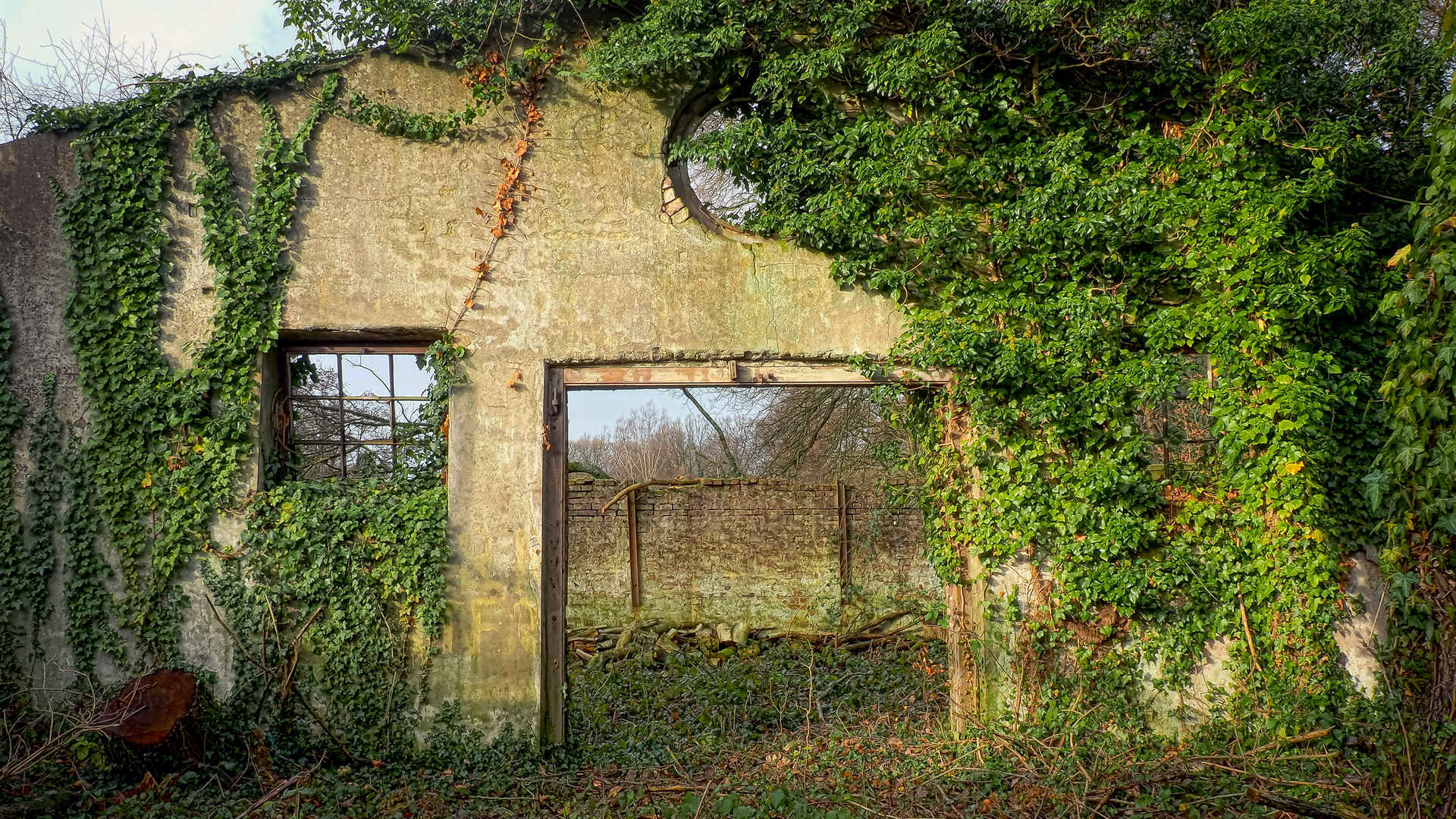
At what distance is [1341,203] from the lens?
6344mm

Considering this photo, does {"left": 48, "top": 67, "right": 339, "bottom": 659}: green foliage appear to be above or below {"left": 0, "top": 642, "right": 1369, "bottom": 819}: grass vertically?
above

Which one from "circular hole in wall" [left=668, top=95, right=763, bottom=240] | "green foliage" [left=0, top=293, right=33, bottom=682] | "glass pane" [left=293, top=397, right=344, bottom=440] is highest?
"circular hole in wall" [left=668, top=95, right=763, bottom=240]

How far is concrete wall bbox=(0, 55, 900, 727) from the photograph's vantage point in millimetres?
5965

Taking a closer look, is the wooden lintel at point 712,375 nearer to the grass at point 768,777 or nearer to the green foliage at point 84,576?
the grass at point 768,777

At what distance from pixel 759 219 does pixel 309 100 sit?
326 cm

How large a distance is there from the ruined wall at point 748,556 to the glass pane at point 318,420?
5.24m

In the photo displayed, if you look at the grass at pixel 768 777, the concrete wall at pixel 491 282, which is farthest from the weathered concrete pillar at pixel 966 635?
the concrete wall at pixel 491 282

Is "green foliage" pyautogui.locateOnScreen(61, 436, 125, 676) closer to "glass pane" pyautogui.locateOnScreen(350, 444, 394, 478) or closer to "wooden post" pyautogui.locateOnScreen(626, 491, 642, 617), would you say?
"glass pane" pyautogui.locateOnScreen(350, 444, 394, 478)

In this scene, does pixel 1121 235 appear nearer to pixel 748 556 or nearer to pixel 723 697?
pixel 723 697

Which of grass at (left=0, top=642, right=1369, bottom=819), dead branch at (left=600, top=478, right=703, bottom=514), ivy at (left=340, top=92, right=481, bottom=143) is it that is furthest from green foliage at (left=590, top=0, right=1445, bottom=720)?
dead branch at (left=600, top=478, right=703, bottom=514)

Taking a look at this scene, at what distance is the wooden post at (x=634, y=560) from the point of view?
1136 centimetres

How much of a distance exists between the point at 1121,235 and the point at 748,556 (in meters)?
6.46

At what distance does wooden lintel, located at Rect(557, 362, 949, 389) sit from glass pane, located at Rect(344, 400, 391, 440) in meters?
1.40

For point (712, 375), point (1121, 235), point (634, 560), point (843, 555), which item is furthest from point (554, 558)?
point (843, 555)
